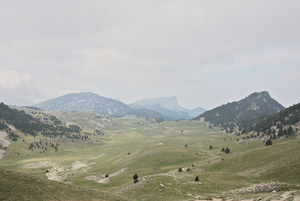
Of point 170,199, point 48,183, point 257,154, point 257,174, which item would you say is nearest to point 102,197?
point 48,183

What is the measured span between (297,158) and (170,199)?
4178 centimetres

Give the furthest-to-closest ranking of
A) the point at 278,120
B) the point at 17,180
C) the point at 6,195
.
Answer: the point at 278,120
the point at 17,180
the point at 6,195

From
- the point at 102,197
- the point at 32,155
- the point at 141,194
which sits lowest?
the point at 32,155

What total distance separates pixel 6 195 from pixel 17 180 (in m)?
6.54

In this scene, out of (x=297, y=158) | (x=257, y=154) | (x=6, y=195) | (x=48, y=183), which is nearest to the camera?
(x=6, y=195)

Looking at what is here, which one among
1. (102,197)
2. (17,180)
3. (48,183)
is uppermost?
(17,180)

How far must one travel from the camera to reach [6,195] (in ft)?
84.3

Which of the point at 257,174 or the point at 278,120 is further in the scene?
the point at 278,120

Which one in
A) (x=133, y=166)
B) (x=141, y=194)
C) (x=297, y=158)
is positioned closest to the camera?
(x=141, y=194)

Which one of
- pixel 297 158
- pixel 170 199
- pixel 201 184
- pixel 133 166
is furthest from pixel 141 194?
pixel 133 166

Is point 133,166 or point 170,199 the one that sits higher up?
point 170,199

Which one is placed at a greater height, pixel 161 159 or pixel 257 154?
pixel 257 154

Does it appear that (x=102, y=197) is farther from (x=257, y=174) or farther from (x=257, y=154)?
(x=257, y=154)

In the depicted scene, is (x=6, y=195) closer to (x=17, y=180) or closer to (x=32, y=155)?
(x=17, y=180)
